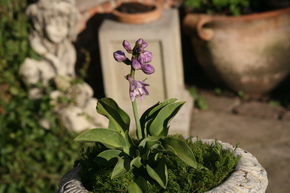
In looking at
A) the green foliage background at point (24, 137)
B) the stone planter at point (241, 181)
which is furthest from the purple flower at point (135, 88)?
the green foliage background at point (24, 137)

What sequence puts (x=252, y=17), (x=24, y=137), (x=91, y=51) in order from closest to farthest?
(x=24, y=137), (x=252, y=17), (x=91, y=51)

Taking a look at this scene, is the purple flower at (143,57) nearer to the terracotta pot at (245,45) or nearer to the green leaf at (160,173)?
the green leaf at (160,173)

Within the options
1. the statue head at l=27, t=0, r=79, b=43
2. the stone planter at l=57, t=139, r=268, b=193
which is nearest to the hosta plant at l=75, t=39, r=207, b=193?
the stone planter at l=57, t=139, r=268, b=193

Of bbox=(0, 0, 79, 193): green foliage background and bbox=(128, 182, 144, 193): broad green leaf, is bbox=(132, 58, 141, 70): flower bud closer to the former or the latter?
bbox=(128, 182, 144, 193): broad green leaf

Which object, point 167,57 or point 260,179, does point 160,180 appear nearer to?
point 260,179

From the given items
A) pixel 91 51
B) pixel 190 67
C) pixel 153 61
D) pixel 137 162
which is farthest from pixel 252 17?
pixel 137 162

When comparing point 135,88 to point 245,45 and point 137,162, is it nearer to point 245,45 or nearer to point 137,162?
point 137,162

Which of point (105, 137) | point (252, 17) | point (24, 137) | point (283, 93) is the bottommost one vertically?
point (283, 93)
